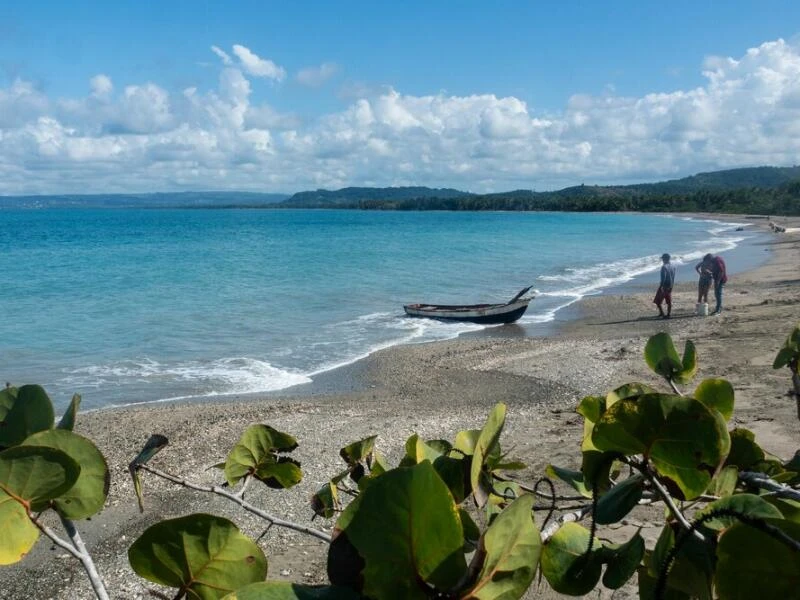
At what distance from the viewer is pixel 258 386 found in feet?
47.9

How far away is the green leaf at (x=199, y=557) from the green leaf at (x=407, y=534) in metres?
0.23

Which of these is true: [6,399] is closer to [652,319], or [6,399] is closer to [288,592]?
[288,592]

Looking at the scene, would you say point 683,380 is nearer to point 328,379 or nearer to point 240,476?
point 240,476

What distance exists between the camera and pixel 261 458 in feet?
4.88

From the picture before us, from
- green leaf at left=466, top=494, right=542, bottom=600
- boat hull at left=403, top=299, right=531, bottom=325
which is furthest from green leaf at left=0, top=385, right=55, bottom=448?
boat hull at left=403, top=299, right=531, bottom=325

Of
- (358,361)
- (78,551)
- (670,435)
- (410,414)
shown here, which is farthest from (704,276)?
(78,551)

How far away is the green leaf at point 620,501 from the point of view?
985 mm

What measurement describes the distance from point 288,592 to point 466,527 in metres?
0.41

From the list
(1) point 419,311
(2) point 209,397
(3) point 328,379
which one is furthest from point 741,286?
(2) point 209,397

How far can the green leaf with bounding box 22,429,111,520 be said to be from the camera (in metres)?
0.86

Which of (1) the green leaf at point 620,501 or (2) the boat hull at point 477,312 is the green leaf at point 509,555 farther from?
(2) the boat hull at point 477,312

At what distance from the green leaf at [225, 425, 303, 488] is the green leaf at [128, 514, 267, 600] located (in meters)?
0.63

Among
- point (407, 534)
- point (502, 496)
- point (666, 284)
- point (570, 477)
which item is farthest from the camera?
point (666, 284)

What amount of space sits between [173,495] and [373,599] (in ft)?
28.2
